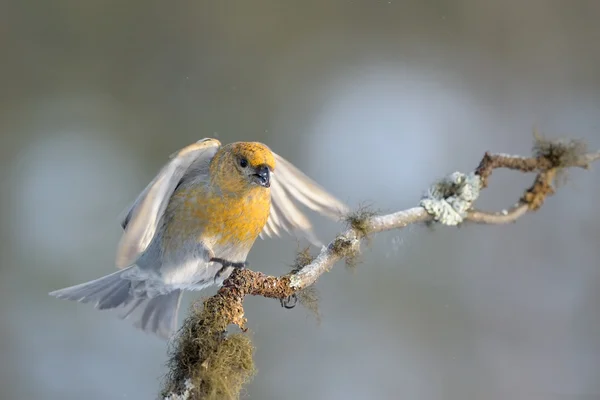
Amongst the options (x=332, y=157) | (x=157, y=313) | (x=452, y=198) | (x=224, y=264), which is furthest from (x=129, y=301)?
(x=332, y=157)

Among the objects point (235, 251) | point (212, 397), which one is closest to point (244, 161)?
point (235, 251)

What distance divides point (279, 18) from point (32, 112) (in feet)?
5.41

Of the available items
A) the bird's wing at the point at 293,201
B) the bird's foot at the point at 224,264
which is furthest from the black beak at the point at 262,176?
the bird's foot at the point at 224,264

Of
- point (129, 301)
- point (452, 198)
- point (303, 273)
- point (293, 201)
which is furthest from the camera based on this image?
point (129, 301)

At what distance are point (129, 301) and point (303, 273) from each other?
1173mm

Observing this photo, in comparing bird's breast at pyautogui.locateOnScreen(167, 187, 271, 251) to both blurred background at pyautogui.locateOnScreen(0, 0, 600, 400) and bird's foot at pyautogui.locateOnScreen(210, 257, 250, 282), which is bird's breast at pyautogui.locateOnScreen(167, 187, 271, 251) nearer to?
bird's foot at pyautogui.locateOnScreen(210, 257, 250, 282)

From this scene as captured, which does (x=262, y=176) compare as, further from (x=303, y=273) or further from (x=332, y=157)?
(x=332, y=157)

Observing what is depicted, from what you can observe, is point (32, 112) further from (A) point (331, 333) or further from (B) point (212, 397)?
(B) point (212, 397)

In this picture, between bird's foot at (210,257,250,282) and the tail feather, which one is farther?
the tail feather

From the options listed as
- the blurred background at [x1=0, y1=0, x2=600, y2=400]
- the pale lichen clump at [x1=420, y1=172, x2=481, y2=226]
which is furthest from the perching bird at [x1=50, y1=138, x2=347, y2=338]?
the blurred background at [x1=0, y1=0, x2=600, y2=400]

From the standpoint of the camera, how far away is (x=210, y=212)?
6.88ft

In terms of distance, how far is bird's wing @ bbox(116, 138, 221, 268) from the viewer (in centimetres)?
186

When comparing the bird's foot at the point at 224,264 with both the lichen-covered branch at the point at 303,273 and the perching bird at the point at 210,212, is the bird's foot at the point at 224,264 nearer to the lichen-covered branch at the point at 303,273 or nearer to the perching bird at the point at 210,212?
the perching bird at the point at 210,212

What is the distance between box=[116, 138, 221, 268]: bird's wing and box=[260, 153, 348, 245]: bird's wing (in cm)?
25
